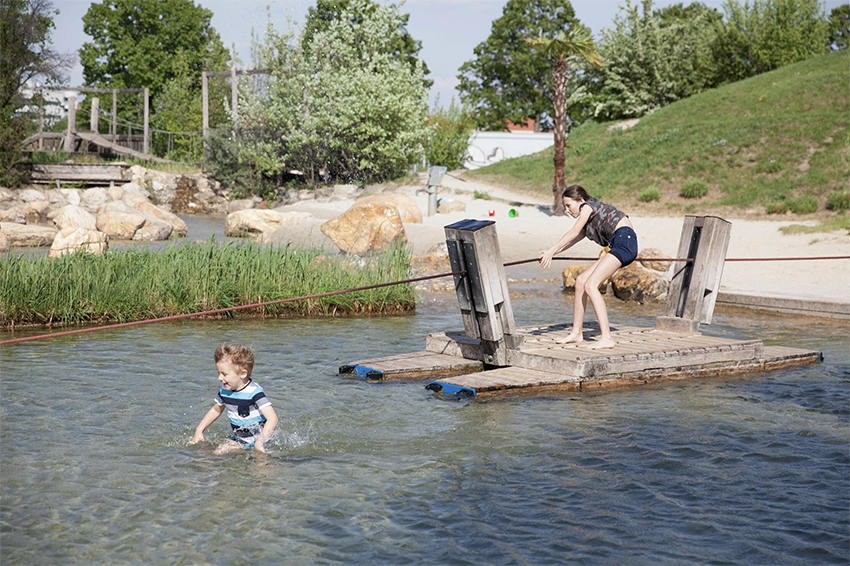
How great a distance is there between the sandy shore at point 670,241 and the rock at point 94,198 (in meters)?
7.50

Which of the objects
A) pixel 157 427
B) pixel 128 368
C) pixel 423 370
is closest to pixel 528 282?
pixel 423 370

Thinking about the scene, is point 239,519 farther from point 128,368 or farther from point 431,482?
point 128,368

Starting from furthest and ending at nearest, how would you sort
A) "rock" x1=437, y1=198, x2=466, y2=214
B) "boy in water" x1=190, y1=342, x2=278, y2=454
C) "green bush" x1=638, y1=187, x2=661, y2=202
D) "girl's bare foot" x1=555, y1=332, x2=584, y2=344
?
"green bush" x1=638, y1=187, x2=661, y2=202 → "rock" x1=437, y1=198, x2=466, y2=214 → "girl's bare foot" x1=555, y1=332, x2=584, y2=344 → "boy in water" x1=190, y1=342, x2=278, y2=454

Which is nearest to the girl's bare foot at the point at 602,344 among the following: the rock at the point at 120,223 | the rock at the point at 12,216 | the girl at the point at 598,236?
the girl at the point at 598,236

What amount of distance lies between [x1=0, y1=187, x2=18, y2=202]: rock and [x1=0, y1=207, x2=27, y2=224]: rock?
7.74 feet

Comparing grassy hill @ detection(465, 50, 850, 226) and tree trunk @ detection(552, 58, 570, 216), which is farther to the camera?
grassy hill @ detection(465, 50, 850, 226)

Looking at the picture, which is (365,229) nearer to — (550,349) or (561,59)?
(561,59)

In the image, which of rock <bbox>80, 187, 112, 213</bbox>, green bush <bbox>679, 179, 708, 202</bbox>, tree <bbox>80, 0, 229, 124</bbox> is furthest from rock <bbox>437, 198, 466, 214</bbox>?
tree <bbox>80, 0, 229, 124</bbox>

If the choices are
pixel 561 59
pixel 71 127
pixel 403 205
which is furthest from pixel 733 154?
pixel 71 127

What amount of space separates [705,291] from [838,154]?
22627 mm

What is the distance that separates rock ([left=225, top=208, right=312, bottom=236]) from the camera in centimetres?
2600

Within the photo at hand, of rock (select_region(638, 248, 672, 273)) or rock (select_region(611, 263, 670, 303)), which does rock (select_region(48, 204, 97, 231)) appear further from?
rock (select_region(611, 263, 670, 303))

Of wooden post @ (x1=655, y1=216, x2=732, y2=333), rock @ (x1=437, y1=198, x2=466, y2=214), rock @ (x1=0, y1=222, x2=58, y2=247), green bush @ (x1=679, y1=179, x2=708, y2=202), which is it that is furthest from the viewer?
green bush @ (x1=679, y1=179, x2=708, y2=202)

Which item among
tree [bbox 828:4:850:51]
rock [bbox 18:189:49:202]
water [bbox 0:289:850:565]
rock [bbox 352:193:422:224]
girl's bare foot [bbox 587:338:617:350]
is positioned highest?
tree [bbox 828:4:850:51]
